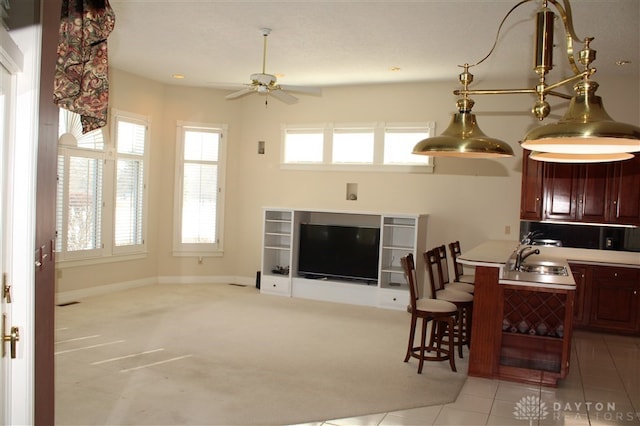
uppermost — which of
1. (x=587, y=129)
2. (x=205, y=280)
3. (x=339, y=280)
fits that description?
(x=587, y=129)

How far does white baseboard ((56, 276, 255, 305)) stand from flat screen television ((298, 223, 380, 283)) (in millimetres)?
1303

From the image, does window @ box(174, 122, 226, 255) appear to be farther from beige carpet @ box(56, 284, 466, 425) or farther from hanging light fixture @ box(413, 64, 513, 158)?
hanging light fixture @ box(413, 64, 513, 158)

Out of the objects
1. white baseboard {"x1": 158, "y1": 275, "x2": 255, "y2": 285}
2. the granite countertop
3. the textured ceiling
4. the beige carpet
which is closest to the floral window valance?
the beige carpet

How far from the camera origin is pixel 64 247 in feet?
21.8

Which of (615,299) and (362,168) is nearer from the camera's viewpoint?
(615,299)

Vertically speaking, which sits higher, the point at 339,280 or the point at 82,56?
the point at 82,56

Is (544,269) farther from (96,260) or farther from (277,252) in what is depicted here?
(96,260)

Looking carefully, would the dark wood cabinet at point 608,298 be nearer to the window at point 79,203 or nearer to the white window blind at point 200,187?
the white window blind at point 200,187

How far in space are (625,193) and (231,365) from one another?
16.3ft

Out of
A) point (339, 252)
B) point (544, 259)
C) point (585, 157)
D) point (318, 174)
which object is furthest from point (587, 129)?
point (318, 174)

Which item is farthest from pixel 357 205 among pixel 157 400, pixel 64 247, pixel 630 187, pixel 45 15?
pixel 45 15

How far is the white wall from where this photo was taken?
691 cm

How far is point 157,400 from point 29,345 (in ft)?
6.46

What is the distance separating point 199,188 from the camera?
8.26 m
